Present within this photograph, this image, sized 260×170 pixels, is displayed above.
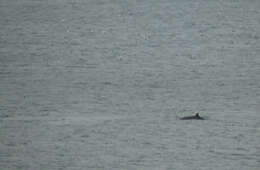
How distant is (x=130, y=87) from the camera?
42.9 feet

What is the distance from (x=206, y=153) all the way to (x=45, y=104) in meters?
3.16

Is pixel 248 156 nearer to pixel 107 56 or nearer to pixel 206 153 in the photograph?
pixel 206 153

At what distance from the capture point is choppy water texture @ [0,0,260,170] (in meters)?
9.53

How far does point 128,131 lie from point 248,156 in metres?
1.68

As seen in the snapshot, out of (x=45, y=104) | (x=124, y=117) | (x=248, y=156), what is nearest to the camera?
(x=248, y=156)

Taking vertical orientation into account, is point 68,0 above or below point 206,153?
below

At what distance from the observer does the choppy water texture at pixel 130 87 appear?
953cm

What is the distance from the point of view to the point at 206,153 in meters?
9.45

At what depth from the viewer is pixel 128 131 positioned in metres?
10.4

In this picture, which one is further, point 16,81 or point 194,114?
point 16,81

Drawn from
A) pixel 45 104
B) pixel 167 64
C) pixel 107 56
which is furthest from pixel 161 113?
pixel 107 56

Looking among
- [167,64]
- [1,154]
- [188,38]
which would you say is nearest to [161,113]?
[1,154]

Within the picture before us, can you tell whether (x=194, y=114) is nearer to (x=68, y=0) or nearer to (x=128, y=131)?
(x=128, y=131)

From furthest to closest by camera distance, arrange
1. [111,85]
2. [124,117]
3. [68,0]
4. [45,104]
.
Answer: [68,0] < [111,85] < [45,104] < [124,117]
